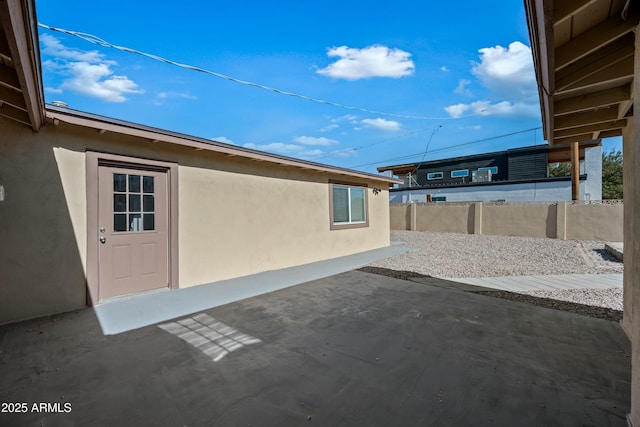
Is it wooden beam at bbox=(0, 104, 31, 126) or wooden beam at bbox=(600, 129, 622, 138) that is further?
wooden beam at bbox=(600, 129, 622, 138)

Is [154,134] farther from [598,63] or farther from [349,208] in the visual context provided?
[349,208]

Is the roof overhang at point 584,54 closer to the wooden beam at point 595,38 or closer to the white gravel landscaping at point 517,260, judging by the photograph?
the wooden beam at point 595,38

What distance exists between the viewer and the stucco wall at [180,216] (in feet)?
11.5

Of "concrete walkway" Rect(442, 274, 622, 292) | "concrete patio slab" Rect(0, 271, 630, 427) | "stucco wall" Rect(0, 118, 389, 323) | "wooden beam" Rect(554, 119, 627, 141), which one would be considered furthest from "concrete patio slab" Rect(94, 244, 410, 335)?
"wooden beam" Rect(554, 119, 627, 141)

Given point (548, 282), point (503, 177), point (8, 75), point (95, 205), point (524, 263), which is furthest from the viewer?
point (503, 177)

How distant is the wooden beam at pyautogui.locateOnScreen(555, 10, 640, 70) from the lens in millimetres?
1838

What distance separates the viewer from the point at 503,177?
62.4 ft

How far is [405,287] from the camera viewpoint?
505 cm

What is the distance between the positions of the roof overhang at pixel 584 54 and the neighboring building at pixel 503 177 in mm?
14721

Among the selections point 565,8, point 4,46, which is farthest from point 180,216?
point 565,8

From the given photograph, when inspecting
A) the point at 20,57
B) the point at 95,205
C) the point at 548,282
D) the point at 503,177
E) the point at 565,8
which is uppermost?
the point at 503,177

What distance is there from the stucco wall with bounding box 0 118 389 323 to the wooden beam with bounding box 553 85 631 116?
4884 millimetres

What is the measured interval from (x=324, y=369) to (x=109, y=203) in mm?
3656

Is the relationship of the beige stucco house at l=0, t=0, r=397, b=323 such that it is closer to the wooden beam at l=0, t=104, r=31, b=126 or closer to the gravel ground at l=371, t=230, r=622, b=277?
the wooden beam at l=0, t=104, r=31, b=126
